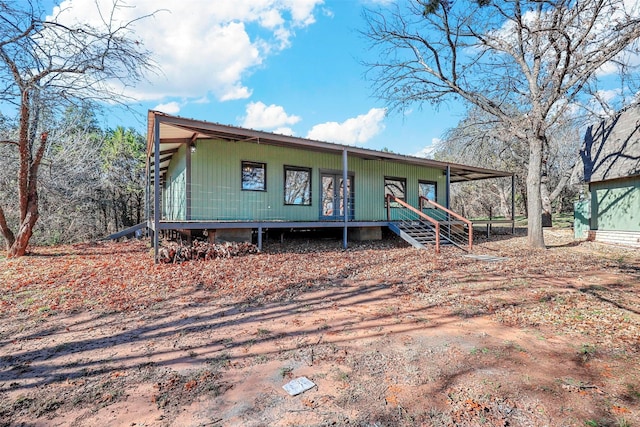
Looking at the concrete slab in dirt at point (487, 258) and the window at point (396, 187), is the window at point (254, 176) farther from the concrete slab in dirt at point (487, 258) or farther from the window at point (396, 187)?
the concrete slab in dirt at point (487, 258)

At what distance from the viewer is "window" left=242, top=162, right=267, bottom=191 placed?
10.2m

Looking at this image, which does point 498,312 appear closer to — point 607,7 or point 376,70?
point 607,7

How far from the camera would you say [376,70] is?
12.4 metres

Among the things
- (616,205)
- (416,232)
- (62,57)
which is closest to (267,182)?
(416,232)

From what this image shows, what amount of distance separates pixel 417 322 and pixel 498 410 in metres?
1.82

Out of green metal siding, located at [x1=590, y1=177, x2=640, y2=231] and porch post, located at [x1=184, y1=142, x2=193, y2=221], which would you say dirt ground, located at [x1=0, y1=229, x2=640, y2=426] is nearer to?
porch post, located at [x1=184, y1=142, x2=193, y2=221]

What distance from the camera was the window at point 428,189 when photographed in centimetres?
1449

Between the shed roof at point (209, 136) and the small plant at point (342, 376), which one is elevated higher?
the shed roof at point (209, 136)

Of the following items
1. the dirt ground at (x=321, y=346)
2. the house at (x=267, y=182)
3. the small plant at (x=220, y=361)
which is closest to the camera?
the dirt ground at (x=321, y=346)

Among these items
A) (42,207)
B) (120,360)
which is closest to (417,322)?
(120,360)

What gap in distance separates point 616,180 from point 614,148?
5.08 feet

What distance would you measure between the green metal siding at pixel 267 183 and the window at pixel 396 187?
37 centimetres

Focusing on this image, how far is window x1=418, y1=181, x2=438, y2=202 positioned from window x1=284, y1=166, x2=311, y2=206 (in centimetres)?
574

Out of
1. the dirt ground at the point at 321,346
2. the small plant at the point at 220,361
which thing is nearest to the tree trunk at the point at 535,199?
the dirt ground at the point at 321,346
